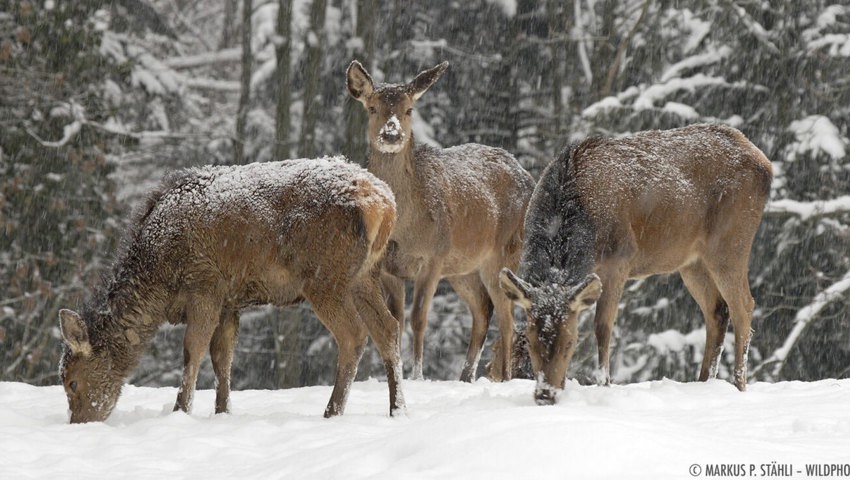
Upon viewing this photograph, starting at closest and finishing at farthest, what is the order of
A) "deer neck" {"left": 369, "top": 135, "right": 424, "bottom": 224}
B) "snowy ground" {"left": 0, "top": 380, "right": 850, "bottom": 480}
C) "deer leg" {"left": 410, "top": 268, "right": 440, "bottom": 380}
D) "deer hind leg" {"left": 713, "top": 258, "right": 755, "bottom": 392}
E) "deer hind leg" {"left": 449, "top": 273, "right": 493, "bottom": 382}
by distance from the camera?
"snowy ground" {"left": 0, "top": 380, "right": 850, "bottom": 480}, "deer hind leg" {"left": 713, "top": 258, "right": 755, "bottom": 392}, "deer neck" {"left": 369, "top": 135, "right": 424, "bottom": 224}, "deer leg" {"left": 410, "top": 268, "right": 440, "bottom": 380}, "deer hind leg" {"left": 449, "top": 273, "right": 493, "bottom": 382}

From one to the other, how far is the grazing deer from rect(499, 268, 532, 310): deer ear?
1.18 ft

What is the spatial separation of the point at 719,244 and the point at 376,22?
1140 centimetres

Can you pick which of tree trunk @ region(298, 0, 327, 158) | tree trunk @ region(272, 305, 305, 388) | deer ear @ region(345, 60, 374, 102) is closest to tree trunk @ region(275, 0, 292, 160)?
tree trunk @ region(298, 0, 327, 158)

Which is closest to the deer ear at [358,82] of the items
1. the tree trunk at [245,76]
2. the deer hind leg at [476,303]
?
the deer hind leg at [476,303]

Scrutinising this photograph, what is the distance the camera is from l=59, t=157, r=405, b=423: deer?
25.8ft

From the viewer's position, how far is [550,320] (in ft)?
27.6

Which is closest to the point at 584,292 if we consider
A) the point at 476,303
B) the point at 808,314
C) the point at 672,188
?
the point at 672,188

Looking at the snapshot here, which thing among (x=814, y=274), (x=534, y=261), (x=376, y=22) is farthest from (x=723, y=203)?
(x=376, y=22)

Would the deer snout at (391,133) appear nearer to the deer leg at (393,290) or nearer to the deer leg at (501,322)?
the deer leg at (393,290)

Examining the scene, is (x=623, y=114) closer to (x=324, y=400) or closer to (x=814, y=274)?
(x=814, y=274)

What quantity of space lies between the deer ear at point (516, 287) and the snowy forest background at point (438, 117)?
22.1 feet

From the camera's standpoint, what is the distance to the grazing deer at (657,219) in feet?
31.1

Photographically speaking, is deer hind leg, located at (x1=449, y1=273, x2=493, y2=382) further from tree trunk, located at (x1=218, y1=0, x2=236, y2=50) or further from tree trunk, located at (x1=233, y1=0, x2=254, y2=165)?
tree trunk, located at (x1=218, y1=0, x2=236, y2=50)

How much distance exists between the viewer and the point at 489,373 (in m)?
12.4
